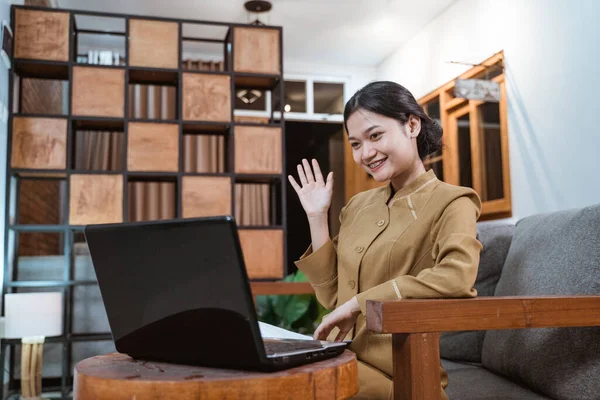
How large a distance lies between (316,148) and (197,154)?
1.96 m

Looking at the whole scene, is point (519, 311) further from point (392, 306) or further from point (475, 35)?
point (475, 35)

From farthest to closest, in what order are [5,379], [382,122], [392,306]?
[5,379]
[382,122]
[392,306]

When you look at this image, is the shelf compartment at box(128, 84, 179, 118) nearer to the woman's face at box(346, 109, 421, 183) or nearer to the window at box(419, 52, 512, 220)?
the window at box(419, 52, 512, 220)

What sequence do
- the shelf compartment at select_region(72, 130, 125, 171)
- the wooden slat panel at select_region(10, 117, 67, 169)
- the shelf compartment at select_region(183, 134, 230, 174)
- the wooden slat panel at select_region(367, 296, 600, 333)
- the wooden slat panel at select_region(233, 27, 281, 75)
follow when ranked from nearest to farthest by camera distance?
the wooden slat panel at select_region(367, 296, 600, 333) → the wooden slat panel at select_region(10, 117, 67, 169) → the wooden slat panel at select_region(233, 27, 281, 75) → the shelf compartment at select_region(72, 130, 125, 171) → the shelf compartment at select_region(183, 134, 230, 174)

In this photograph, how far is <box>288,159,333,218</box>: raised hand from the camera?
1.41 m

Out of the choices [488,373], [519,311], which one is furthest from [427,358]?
[488,373]

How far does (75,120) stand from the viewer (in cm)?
356

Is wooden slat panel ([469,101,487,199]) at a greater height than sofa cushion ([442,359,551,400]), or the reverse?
wooden slat panel ([469,101,487,199])

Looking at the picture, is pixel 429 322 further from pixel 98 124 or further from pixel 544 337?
pixel 98 124

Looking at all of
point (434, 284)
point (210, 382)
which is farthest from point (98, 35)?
point (210, 382)

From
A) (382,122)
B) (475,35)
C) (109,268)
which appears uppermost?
(475,35)

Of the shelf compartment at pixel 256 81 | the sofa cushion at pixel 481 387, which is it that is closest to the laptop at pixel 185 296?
the sofa cushion at pixel 481 387

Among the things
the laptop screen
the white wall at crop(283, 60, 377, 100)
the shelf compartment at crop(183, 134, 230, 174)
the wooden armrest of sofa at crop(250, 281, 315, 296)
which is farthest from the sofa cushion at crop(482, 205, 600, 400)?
the white wall at crop(283, 60, 377, 100)

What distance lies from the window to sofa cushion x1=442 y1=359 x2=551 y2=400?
2.31 meters
